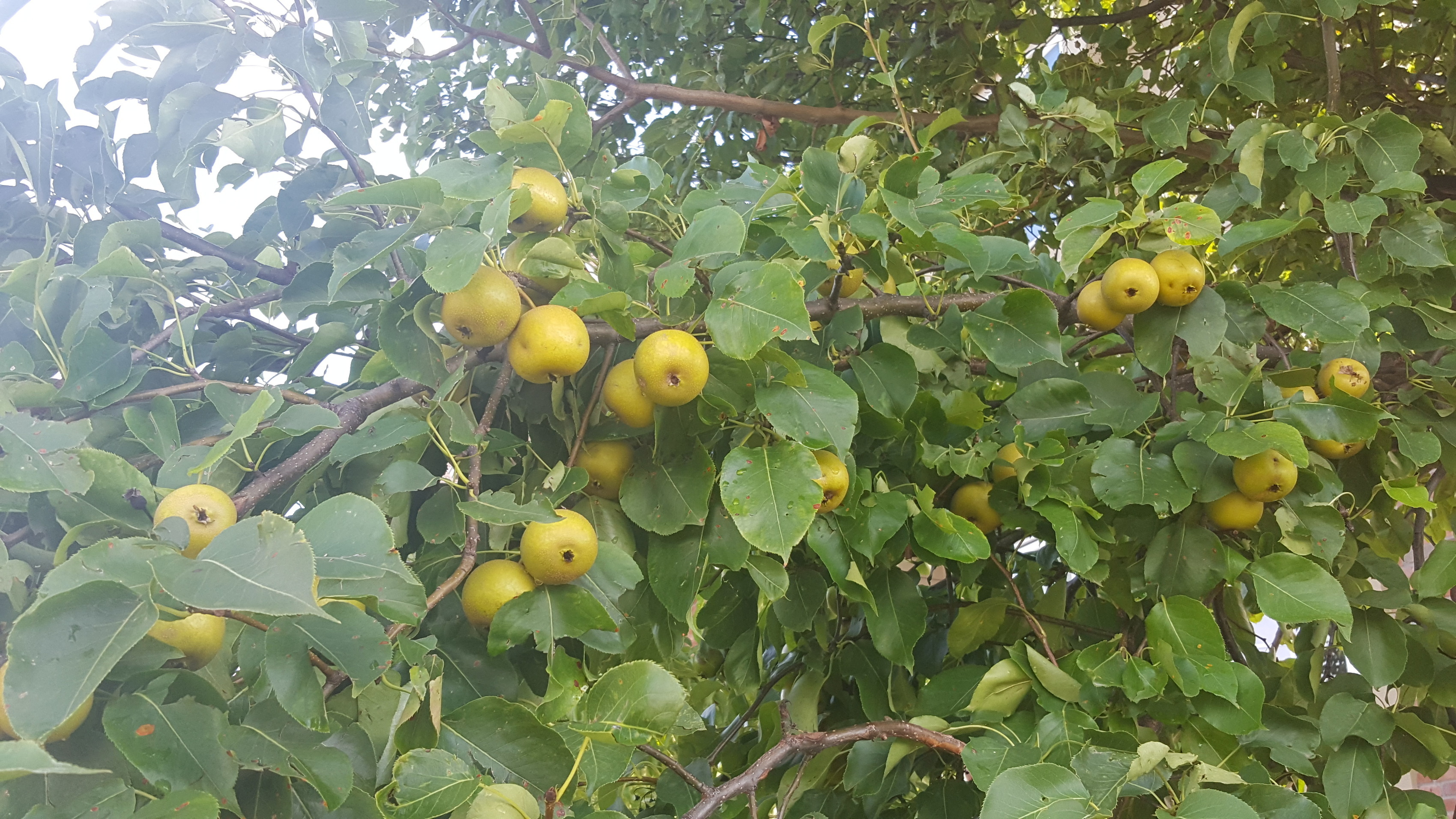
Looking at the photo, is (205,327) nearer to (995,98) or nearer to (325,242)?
(325,242)

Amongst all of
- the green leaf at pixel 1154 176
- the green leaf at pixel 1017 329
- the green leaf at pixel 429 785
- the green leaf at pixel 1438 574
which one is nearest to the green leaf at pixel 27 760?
the green leaf at pixel 429 785

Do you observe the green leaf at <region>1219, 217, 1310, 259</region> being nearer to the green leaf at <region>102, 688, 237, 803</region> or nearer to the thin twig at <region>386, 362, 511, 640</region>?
the thin twig at <region>386, 362, 511, 640</region>

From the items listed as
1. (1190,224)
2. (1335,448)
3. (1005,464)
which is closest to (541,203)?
(1005,464)

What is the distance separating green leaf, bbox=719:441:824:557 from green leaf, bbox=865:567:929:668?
284 mm

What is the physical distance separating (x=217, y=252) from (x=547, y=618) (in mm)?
683

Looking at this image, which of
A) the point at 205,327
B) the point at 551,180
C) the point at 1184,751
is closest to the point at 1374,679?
the point at 1184,751

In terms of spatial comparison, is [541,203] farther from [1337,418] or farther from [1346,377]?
[1346,377]

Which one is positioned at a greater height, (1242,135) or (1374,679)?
(1242,135)

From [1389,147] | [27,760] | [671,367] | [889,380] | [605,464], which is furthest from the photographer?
[1389,147]

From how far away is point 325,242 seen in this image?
0.99 m

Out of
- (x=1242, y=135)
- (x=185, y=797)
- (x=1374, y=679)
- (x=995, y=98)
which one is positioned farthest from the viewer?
(x=995, y=98)

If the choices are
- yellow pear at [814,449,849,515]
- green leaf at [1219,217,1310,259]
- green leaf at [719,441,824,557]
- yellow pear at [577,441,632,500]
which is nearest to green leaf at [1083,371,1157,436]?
green leaf at [1219,217,1310,259]

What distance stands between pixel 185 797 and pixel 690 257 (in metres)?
0.60

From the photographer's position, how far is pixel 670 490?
0.87 metres
